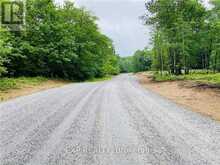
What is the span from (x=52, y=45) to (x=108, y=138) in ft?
117

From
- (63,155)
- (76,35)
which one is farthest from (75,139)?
(76,35)

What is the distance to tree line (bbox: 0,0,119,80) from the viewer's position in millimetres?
38319

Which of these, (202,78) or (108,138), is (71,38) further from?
(108,138)

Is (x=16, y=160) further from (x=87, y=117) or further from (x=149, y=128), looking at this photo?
(x=87, y=117)

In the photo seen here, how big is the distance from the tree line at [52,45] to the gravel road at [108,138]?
23.5 meters

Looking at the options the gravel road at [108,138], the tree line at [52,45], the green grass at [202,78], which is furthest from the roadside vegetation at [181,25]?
the gravel road at [108,138]

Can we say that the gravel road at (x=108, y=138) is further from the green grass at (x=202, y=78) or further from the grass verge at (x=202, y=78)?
the green grass at (x=202, y=78)

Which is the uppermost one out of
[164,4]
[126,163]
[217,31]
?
[164,4]

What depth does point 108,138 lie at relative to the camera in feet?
25.2

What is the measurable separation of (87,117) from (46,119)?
133cm

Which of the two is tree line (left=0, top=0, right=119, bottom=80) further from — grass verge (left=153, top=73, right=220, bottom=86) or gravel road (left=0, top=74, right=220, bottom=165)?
gravel road (left=0, top=74, right=220, bottom=165)

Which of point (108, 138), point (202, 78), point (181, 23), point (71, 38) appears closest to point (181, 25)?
point (181, 23)

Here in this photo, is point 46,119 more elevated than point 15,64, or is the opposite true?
point 15,64

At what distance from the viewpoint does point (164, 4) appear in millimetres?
39812
